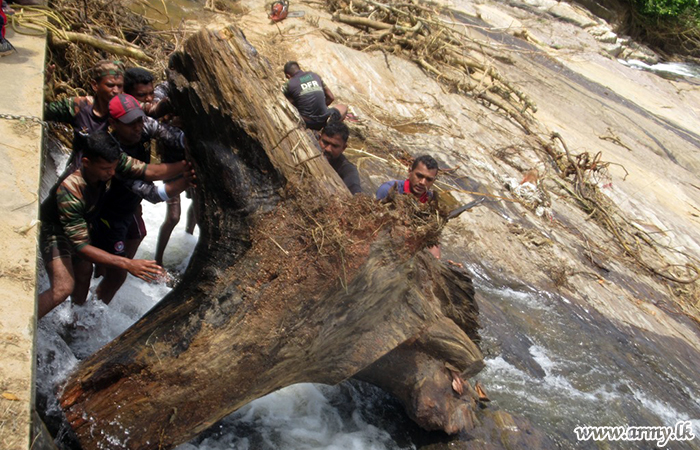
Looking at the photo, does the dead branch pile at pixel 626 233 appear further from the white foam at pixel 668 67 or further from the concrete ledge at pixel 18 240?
the white foam at pixel 668 67

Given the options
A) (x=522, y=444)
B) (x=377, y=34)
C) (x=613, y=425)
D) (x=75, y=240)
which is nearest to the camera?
(x=75, y=240)

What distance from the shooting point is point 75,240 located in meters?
3.17

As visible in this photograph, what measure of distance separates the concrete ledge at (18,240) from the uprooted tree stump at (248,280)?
1.98ft

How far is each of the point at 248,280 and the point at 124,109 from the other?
1389 millimetres

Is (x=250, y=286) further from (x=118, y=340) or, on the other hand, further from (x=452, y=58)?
(x=452, y=58)

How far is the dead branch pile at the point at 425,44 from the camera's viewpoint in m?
10.8

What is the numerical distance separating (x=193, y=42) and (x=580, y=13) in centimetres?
2182

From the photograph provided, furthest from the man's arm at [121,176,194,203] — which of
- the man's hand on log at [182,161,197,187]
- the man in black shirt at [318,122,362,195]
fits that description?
the man in black shirt at [318,122,362,195]

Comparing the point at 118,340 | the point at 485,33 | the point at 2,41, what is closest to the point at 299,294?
the point at 118,340

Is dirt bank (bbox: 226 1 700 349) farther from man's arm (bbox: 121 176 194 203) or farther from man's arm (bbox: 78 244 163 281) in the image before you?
man's arm (bbox: 78 244 163 281)

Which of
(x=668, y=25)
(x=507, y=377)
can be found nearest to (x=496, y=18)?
(x=668, y=25)

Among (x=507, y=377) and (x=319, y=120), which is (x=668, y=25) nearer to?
(x=319, y=120)

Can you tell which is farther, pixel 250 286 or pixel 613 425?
pixel 613 425

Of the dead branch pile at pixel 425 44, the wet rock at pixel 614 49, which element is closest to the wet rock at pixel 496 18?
the wet rock at pixel 614 49
